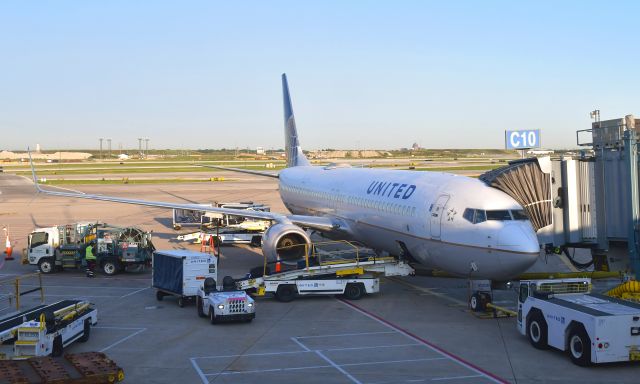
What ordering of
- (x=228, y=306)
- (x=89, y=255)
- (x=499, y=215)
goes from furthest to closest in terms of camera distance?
(x=89, y=255) < (x=499, y=215) < (x=228, y=306)

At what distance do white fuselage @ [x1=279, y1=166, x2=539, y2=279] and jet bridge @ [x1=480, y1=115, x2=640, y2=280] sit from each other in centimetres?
121

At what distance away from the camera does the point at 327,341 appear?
1895 cm

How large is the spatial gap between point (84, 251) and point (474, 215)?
60.2 feet

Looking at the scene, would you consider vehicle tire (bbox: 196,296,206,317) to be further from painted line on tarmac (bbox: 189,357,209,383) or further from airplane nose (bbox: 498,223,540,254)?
airplane nose (bbox: 498,223,540,254)

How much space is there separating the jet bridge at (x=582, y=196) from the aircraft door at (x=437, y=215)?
7.32 feet

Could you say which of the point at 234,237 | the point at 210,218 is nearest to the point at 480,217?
the point at 234,237

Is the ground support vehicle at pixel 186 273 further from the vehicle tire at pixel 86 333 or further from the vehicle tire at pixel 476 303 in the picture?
the vehicle tire at pixel 476 303

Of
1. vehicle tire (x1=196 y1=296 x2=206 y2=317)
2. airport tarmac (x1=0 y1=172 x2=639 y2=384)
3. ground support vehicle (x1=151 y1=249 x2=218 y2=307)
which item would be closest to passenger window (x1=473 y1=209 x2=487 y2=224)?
airport tarmac (x1=0 y1=172 x2=639 y2=384)

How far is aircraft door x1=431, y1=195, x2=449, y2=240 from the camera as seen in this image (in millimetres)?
22419

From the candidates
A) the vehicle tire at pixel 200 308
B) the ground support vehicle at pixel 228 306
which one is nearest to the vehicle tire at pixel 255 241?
the vehicle tire at pixel 200 308

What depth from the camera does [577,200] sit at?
22.2 m

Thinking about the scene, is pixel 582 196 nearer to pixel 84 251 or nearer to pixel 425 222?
pixel 425 222

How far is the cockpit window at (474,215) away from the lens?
2114 centimetres

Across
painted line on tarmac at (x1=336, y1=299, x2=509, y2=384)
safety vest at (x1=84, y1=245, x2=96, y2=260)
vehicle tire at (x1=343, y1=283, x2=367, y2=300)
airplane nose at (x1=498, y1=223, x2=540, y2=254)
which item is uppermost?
airplane nose at (x1=498, y1=223, x2=540, y2=254)
